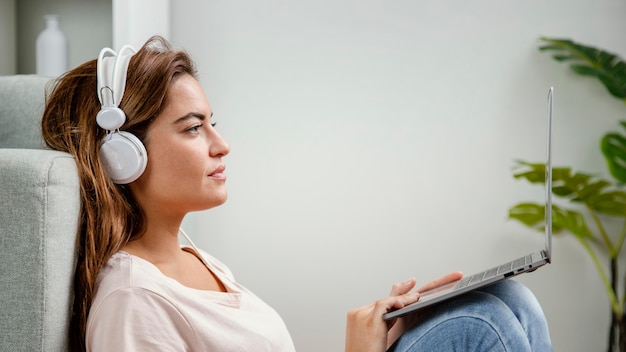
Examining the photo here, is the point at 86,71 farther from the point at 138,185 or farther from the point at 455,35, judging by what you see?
the point at 455,35

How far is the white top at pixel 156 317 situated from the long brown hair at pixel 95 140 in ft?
0.10

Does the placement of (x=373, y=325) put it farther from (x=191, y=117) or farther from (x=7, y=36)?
(x=7, y=36)

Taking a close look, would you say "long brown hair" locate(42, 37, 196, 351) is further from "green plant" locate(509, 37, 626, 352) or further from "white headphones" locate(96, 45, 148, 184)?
"green plant" locate(509, 37, 626, 352)

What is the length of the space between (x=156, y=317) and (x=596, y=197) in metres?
1.93

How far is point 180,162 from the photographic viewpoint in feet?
3.65

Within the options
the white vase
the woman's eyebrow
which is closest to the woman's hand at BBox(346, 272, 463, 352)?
the woman's eyebrow

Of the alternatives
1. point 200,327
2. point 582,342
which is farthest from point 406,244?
point 200,327

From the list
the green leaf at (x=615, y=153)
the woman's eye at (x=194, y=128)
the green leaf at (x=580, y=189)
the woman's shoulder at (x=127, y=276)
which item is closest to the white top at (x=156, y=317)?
the woman's shoulder at (x=127, y=276)

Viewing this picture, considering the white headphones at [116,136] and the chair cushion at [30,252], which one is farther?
the white headphones at [116,136]

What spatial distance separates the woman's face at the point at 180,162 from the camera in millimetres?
1108

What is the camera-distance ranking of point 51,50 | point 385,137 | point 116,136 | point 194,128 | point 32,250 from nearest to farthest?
1. point 32,250
2. point 116,136
3. point 194,128
4. point 51,50
5. point 385,137

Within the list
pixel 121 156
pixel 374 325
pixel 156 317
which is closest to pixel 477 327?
pixel 374 325

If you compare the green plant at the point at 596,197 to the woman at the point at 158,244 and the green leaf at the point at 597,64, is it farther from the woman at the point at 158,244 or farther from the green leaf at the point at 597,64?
the woman at the point at 158,244

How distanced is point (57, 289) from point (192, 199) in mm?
277
